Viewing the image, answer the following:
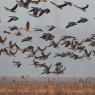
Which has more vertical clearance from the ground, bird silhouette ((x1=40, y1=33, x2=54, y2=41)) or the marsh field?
bird silhouette ((x1=40, y1=33, x2=54, y2=41))

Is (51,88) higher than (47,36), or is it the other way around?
(47,36)

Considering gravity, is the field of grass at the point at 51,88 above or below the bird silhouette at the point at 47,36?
below

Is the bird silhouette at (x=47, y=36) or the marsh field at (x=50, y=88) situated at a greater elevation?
the bird silhouette at (x=47, y=36)

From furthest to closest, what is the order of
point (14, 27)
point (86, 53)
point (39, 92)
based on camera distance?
point (39, 92) → point (86, 53) → point (14, 27)

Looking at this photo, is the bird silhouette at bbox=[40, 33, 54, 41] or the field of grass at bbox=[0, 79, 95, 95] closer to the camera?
the bird silhouette at bbox=[40, 33, 54, 41]

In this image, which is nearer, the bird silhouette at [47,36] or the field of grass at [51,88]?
the bird silhouette at [47,36]

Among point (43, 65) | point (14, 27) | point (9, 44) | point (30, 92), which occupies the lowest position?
point (30, 92)

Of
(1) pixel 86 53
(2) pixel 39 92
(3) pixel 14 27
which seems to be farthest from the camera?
(2) pixel 39 92

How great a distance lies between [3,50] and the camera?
1479 centimetres

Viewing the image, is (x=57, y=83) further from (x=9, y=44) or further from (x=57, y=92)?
(x=9, y=44)

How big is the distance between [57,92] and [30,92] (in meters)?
1.35

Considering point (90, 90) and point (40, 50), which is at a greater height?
point (40, 50)

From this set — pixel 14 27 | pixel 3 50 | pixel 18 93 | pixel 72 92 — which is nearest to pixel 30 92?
pixel 18 93

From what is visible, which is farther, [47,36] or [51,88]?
[51,88]
